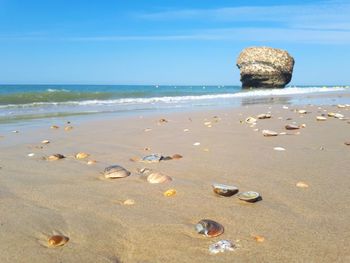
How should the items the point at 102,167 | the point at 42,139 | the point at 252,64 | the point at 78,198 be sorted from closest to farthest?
the point at 78,198, the point at 102,167, the point at 42,139, the point at 252,64

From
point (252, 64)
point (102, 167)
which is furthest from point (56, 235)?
point (252, 64)

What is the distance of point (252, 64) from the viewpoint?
4116 cm

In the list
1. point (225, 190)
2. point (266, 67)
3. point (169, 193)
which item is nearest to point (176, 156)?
point (169, 193)

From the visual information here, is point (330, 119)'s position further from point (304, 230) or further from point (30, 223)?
point (30, 223)

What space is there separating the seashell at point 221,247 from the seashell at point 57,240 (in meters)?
0.76

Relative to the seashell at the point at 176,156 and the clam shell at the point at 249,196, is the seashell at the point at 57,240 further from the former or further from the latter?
the seashell at the point at 176,156

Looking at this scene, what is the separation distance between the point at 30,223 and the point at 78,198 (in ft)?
1.66

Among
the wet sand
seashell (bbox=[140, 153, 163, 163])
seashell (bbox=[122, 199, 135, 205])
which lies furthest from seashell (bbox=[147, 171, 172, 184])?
seashell (bbox=[140, 153, 163, 163])

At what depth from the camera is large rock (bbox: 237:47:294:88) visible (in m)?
40.5

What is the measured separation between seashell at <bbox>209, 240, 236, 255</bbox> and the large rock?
40.1m

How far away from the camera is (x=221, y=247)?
75.0 inches

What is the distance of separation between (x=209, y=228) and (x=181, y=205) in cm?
51

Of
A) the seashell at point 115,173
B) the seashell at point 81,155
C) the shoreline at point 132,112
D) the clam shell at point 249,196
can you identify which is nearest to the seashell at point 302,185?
the clam shell at point 249,196

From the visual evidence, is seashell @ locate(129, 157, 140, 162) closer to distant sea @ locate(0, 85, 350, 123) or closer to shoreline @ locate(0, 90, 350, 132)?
shoreline @ locate(0, 90, 350, 132)
